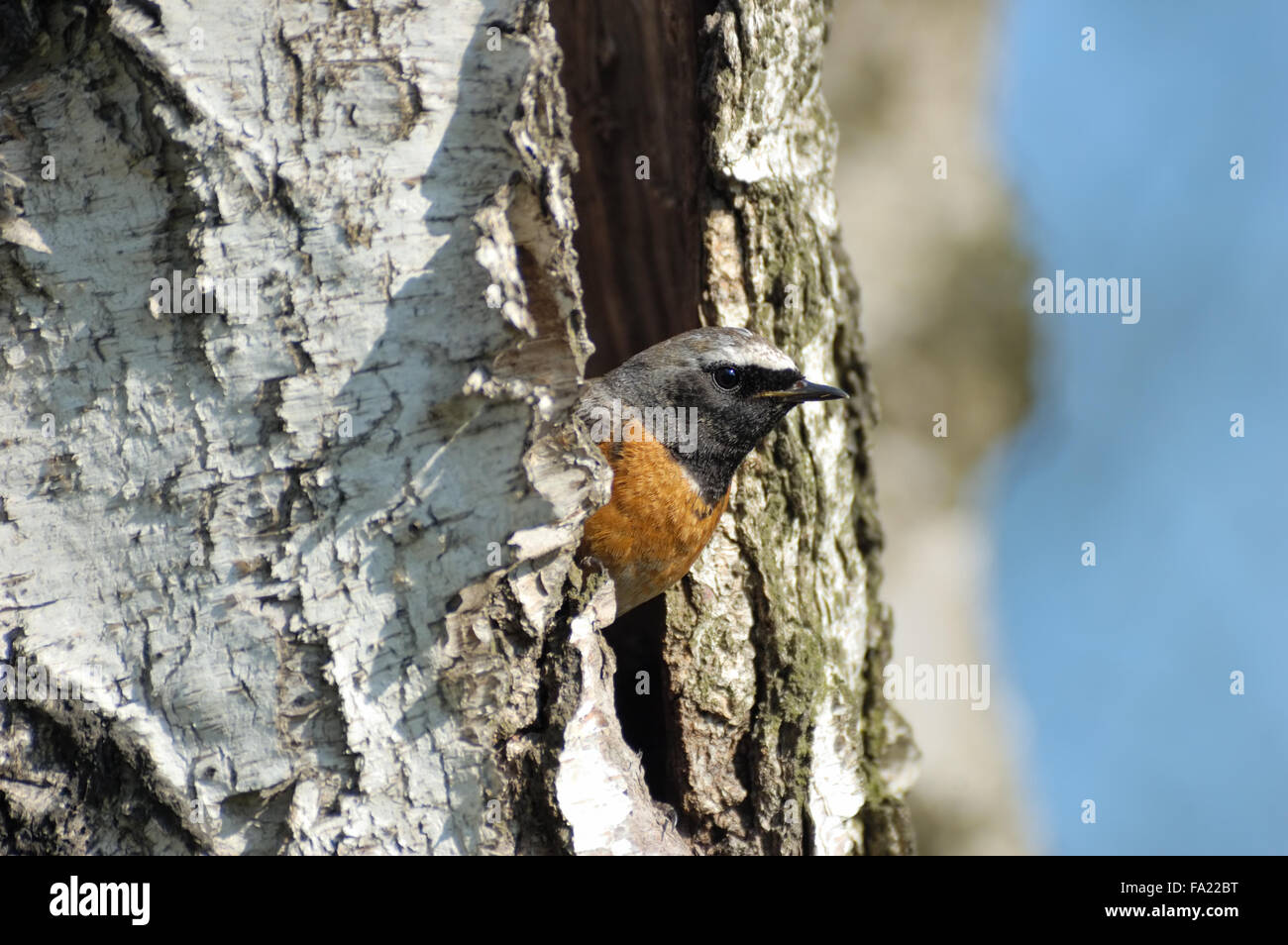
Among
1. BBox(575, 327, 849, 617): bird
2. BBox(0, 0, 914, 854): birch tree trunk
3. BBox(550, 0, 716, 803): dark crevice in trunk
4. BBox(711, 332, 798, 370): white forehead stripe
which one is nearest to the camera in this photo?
BBox(0, 0, 914, 854): birch tree trunk

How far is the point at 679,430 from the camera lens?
174 inches

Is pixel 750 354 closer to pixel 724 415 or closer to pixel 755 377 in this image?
pixel 755 377

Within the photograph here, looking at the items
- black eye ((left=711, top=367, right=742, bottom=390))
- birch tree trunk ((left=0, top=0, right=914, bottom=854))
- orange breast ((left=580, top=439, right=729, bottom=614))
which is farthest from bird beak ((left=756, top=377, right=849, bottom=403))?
birch tree trunk ((left=0, top=0, right=914, bottom=854))

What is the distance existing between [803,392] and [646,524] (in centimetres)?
95

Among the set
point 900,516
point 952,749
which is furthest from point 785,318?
point 952,749

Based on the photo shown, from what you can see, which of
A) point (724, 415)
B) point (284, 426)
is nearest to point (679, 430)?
point (724, 415)

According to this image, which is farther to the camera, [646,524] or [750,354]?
[750,354]

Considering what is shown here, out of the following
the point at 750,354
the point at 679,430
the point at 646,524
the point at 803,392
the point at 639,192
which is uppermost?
the point at 639,192

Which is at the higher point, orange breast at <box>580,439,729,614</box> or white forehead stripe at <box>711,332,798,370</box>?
white forehead stripe at <box>711,332,798,370</box>

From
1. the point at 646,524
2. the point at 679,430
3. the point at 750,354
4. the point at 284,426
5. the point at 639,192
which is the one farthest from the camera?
the point at 639,192

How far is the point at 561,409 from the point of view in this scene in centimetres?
310

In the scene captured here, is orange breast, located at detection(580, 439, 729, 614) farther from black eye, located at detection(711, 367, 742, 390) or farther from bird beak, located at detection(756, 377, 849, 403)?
bird beak, located at detection(756, 377, 849, 403)

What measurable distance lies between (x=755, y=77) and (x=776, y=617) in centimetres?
229

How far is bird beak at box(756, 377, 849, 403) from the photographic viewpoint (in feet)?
14.3
